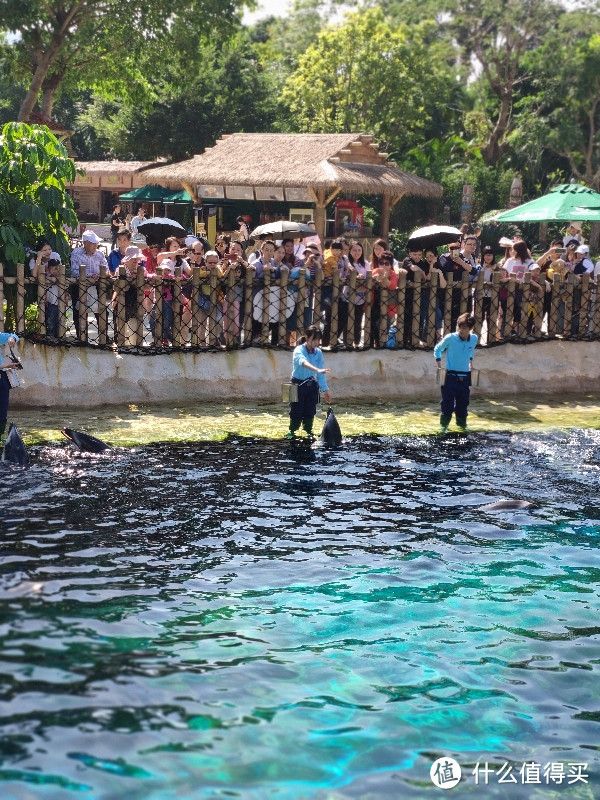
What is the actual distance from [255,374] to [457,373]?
3328mm

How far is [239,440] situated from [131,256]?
475 cm

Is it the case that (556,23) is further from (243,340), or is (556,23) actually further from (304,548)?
(304,548)

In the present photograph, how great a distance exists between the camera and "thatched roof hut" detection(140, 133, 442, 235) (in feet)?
90.7

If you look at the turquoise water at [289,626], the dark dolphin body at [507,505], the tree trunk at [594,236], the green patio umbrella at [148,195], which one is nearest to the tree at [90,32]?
the green patio umbrella at [148,195]

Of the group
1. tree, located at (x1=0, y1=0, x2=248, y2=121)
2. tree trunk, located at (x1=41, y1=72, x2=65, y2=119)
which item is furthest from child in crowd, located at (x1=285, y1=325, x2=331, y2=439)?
tree trunk, located at (x1=41, y1=72, x2=65, y2=119)

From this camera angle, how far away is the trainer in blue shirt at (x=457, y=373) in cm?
1416

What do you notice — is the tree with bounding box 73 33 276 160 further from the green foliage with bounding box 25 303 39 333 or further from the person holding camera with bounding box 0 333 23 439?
the person holding camera with bounding box 0 333 23 439

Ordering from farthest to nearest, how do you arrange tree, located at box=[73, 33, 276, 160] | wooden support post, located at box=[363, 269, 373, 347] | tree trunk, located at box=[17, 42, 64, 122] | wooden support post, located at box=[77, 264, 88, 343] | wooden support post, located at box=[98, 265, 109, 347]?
1. tree, located at box=[73, 33, 276, 160]
2. tree trunk, located at box=[17, 42, 64, 122]
3. wooden support post, located at box=[363, 269, 373, 347]
4. wooden support post, located at box=[98, 265, 109, 347]
5. wooden support post, located at box=[77, 264, 88, 343]

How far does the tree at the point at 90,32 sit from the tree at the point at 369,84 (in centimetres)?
1159

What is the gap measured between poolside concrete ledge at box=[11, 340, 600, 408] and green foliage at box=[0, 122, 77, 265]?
1.71 m

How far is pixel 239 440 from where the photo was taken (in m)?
13.5

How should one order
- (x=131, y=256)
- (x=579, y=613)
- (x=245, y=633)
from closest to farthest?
1. (x=245, y=633)
2. (x=579, y=613)
3. (x=131, y=256)

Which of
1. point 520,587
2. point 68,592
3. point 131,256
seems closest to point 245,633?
point 68,592

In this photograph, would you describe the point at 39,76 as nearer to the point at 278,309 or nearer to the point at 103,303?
the point at 103,303
